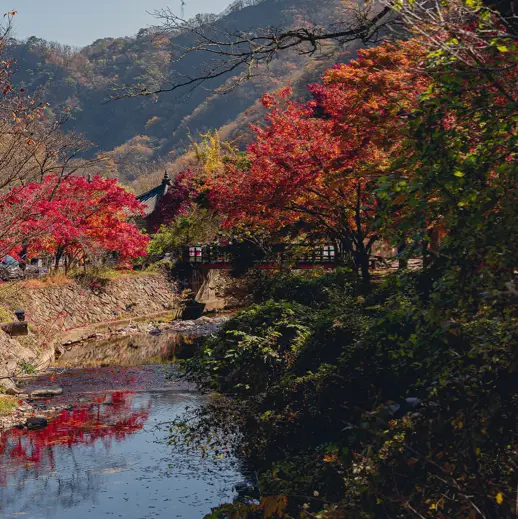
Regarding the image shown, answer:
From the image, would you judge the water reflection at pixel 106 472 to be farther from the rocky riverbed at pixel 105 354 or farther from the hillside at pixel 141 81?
the hillside at pixel 141 81

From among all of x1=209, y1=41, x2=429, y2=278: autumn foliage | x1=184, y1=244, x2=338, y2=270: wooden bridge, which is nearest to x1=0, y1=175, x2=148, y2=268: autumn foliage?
x1=184, y1=244, x2=338, y2=270: wooden bridge

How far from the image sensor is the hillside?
116500 mm

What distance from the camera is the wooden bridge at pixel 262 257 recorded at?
25.4 metres

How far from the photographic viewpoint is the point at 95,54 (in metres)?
155

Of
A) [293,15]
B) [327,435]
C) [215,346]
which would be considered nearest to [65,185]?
[215,346]

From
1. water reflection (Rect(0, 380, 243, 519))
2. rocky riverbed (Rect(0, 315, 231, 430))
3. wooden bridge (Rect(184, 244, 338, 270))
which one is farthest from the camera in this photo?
wooden bridge (Rect(184, 244, 338, 270))

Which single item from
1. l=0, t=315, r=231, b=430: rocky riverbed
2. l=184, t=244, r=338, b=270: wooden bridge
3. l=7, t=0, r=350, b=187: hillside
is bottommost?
l=0, t=315, r=231, b=430: rocky riverbed

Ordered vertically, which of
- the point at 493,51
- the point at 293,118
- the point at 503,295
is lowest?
the point at 503,295

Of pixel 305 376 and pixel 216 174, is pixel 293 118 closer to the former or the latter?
pixel 305 376

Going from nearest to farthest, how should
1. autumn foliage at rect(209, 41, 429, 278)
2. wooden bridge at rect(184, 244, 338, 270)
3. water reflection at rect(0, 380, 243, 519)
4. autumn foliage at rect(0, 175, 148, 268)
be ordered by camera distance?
water reflection at rect(0, 380, 243, 519), autumn foliage at rect(209, 41, 429, 278), autumn foliage at rect(0, 175, 148, 268), wooden bridge at rect(184, 244, 338, 270)

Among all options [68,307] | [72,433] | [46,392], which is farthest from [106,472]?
[68,307]

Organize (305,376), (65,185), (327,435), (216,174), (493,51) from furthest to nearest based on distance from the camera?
(216,174) < (65,185) < (305,376) < (327,435) < (493,51)

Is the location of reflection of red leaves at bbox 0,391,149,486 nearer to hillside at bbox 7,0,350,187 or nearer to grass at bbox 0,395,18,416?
grass at bbox 0,395,18,416

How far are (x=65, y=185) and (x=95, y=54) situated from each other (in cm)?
14019
